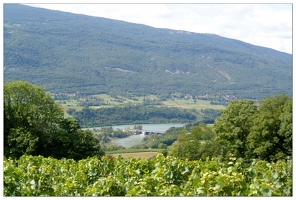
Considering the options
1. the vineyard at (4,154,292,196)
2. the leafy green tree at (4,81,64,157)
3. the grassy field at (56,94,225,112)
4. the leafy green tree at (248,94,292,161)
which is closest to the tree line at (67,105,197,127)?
the grassy field at (56,94,225,112)

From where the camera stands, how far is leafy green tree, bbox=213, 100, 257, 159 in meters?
29.1

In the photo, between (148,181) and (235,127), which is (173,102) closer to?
(235,127)

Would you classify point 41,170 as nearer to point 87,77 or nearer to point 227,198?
point 227,198

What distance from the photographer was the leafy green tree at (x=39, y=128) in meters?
26.1

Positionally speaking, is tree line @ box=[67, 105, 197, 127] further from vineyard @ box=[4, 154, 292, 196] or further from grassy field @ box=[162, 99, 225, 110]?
vineyard @ box=[4, 154, 292, 196]

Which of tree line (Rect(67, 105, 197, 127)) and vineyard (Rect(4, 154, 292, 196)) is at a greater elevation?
vineyard (Rect(4, 154, 292, 196))

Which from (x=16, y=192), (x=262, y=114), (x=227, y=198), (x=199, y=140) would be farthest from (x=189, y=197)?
(x=199, y=140)

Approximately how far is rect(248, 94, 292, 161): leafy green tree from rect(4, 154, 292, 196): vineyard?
556 inches

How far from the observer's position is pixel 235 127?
29438 mm

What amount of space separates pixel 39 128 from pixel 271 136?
13.9 m

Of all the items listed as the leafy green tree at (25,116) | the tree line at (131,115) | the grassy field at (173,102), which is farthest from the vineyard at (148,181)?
the grassy field at (173,102)

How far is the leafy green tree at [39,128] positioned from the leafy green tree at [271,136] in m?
9.58

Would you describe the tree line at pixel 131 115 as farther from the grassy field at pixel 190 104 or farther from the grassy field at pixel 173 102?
the grassy field at pixel 190 104

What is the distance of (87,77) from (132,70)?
31351 millimetres
